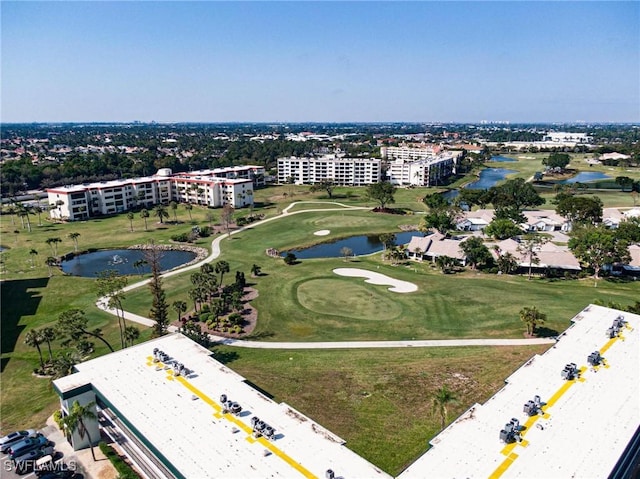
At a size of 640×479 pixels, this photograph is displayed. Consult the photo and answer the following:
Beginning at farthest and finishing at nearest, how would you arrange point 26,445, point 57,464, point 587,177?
1. point 587,177
2. point 26,445
3. point 57,464

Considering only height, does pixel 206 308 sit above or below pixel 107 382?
below

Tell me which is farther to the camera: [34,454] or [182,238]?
[182,238]

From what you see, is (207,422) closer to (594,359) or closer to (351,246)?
(594,359)

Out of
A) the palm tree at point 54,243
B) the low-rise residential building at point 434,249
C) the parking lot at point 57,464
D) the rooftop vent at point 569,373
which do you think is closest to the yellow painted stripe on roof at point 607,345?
the rooftop vent at point 569,373

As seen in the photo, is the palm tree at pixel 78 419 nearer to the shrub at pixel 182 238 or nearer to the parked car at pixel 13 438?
the parked car at pixel 13 438

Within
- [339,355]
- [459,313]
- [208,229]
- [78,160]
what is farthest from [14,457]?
[78,160]

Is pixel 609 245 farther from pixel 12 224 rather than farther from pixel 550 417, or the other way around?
pixel 12 224

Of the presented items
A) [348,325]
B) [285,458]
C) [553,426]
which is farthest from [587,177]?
[285,458]
